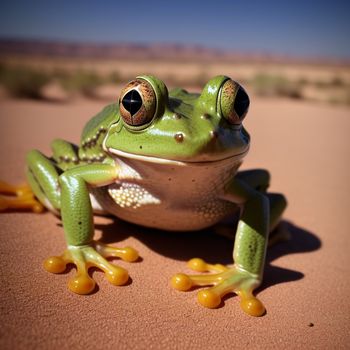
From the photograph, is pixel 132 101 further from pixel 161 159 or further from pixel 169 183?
pixel 169 183

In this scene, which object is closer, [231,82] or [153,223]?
[231,82]

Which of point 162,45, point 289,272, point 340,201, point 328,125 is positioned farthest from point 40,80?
point 162,45

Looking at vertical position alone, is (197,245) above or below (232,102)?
below

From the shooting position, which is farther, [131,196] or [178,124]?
[131,196]

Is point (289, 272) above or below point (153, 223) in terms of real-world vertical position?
below

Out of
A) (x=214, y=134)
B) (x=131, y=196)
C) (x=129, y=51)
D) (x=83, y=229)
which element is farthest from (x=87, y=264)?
(x=129, y=51)

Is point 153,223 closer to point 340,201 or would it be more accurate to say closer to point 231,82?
point 231,82

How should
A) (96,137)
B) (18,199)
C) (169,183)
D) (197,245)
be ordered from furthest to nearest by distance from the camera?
1. (18,199)
2. (197,245)
3. (96,137)
4. (169,183)
